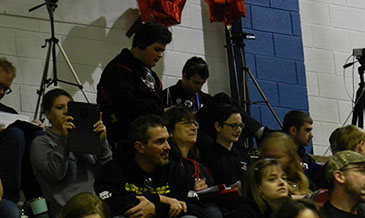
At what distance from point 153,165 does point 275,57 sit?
9.47ft

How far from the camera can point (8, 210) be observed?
3.77m

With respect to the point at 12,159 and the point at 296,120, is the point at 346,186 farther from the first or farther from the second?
the point at 12,159

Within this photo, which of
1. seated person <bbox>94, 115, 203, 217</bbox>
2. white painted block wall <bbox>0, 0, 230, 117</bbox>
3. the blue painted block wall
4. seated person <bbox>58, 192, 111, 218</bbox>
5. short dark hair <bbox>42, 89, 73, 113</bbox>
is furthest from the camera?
the blue painted block wall

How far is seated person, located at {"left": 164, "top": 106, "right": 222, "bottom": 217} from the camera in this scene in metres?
4.57

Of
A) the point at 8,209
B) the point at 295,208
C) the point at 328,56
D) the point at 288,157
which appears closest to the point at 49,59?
the point at 288,157

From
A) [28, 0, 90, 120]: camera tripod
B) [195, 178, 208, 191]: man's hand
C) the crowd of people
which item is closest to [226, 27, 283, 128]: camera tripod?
the crowd of people

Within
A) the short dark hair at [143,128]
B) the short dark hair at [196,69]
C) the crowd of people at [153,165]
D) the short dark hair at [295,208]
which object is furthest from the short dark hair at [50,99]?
the short dark hair at [295,208]

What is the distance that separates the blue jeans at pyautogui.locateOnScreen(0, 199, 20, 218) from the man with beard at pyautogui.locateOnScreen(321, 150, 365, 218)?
60.6 inches

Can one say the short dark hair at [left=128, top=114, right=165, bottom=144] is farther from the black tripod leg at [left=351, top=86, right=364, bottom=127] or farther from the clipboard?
the black tripod leg at [left=351, top=86, right=364, bottom=127]

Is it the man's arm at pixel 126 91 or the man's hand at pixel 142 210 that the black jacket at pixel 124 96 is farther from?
the man's hand at pixel 142 210

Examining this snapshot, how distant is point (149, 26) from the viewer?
197 inches

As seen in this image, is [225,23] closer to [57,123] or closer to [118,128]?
[118,128]

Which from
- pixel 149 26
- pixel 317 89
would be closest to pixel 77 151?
pixel 149 26

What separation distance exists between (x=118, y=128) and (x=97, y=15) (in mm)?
1658
